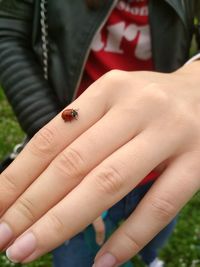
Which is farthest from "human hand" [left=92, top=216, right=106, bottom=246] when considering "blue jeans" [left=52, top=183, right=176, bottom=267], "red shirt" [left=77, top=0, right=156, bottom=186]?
"red shirt" [left=77, top=0, right=156, bottom=186]

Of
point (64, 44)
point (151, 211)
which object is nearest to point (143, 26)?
point (64, 44)

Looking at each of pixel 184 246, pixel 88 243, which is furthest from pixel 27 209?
pixel 184 246

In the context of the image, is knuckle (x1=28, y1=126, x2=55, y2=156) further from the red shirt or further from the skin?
the red shirt

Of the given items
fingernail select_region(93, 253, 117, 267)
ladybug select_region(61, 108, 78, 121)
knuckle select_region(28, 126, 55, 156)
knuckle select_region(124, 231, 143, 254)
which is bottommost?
fingernail select_region(93, 253, 117, 267)

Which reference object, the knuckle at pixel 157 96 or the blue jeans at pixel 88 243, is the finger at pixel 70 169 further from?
the blue jeans at pixel 88 243

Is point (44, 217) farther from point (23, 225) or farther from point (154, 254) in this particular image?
point (154, 254)

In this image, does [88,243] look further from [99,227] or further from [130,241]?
[130,241]
